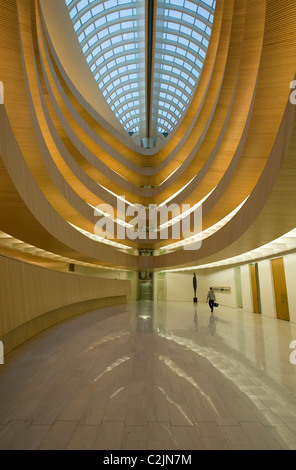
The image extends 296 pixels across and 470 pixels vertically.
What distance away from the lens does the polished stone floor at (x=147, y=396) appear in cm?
263

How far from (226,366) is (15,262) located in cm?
481

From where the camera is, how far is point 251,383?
4.13 metres

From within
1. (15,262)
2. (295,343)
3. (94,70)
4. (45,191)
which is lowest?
(295,343)

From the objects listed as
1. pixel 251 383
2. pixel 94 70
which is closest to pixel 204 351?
pixel 251 383

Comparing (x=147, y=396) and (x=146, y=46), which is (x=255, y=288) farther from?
(x=146, y=46)

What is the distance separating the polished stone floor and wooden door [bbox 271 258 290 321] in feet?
19.3

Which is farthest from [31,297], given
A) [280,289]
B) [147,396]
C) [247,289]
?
[247,289]

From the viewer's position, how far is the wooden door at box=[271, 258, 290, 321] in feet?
38.9

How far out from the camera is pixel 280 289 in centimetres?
1237

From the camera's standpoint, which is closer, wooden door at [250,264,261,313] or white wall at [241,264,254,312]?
wooden door at [250,264,261,313]

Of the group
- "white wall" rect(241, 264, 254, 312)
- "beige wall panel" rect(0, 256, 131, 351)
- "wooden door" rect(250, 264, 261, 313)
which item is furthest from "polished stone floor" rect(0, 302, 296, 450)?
"white wall" rect(241, 264, 254, 312)

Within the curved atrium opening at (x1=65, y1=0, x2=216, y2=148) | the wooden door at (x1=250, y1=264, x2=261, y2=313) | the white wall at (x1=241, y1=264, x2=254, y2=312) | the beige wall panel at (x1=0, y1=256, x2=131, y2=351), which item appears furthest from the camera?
the curved atrium opening at (x1=65, y1=0, x2=216, y2=148)

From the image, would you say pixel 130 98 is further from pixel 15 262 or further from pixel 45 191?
pixel 15 262

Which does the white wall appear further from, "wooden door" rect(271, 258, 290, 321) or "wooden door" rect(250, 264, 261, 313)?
"wooden door" rect(271, 258, 290, 321)
